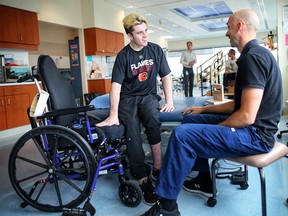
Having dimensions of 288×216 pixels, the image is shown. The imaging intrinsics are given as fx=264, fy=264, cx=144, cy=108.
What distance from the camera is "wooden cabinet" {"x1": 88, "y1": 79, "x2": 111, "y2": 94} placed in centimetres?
712

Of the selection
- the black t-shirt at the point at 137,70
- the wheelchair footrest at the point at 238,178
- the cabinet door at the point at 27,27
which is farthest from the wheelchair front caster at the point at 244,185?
the cabinet door at the point at 27,27

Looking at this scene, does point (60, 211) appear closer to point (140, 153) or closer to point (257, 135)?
point (140, 153)

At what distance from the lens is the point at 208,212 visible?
1675 millimetres

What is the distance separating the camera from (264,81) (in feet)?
4.33

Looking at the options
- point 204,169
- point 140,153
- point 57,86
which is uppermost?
point 57,86

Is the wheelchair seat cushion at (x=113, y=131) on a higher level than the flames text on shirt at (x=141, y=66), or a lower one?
lower

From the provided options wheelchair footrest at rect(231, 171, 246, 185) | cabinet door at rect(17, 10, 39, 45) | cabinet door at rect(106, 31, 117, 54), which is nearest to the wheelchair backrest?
wheelchair footrest at rect(231, 171, 246, 185)

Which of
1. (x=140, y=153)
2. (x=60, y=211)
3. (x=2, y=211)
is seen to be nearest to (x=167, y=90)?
(x=140, y=153)

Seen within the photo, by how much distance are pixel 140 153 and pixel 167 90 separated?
62cm

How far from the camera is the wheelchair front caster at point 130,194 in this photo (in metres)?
1.73

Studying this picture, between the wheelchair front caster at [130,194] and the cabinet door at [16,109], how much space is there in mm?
3398

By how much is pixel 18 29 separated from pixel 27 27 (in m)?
0.22

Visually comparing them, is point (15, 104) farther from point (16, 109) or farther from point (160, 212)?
point (160, 212)

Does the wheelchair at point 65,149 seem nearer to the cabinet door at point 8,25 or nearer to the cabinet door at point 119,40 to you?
the cabinet door at point 8,25
